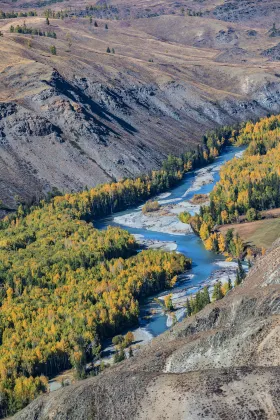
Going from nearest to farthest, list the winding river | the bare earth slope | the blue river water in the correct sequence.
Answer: the bare earth slope < the winding river < the blue river water

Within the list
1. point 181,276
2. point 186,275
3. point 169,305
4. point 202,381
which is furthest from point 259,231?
point 202,381

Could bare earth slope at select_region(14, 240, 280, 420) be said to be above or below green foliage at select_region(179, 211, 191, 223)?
above

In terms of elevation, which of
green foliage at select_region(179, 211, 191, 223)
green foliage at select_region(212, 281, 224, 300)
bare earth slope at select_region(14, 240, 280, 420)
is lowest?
green foliage at select_region(179, 211, 191, 223)

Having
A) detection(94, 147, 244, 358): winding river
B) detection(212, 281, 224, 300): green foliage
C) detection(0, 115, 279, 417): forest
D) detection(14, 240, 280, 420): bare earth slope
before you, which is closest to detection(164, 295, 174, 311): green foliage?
detection(94, 147, 244, 358): winding river

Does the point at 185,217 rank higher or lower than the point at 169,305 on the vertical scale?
lower

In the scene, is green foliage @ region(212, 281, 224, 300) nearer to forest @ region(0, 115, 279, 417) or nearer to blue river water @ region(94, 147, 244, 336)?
blue river water @ region(94, 147, 244, 336)

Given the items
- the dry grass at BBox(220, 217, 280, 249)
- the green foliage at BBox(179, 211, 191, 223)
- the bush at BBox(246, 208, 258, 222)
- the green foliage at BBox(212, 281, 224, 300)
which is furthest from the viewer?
the green foliage at BBox(179, 211, 191, 223)

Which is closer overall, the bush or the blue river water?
the blue river water

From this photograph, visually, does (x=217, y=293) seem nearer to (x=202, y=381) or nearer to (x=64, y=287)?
A: (x=64, y=287)

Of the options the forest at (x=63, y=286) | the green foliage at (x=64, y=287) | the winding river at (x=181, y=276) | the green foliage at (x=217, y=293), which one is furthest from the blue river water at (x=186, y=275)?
the green foliage at (x=217, y=293)
